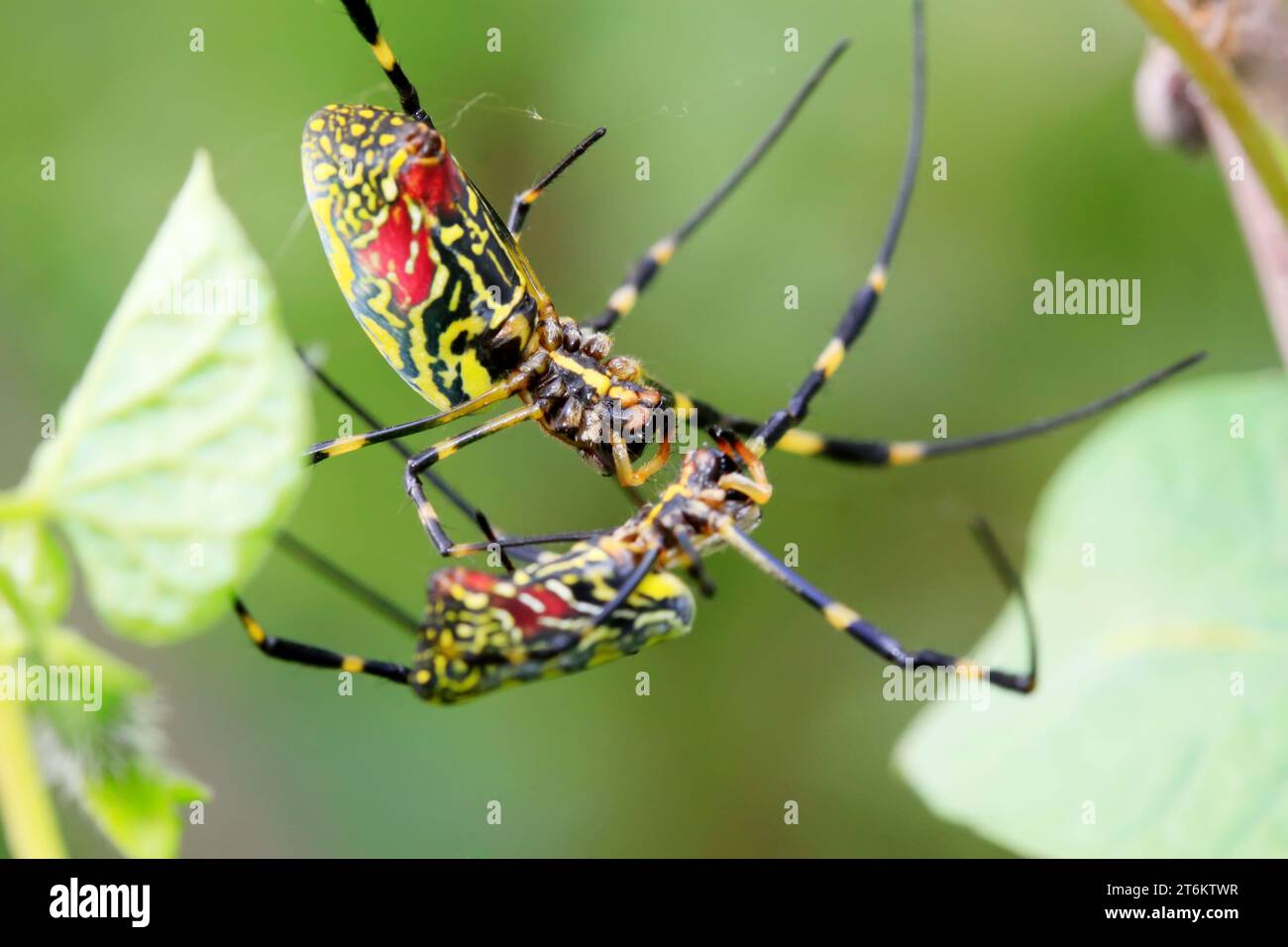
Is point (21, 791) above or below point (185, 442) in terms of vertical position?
below

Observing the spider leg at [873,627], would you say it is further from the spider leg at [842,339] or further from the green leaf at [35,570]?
the green leaf at [35,570]

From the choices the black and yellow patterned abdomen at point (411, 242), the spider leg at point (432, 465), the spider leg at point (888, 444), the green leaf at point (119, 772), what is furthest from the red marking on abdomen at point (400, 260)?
the green leaf at point (119, 772)

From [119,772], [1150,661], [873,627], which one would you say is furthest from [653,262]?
[119,772]

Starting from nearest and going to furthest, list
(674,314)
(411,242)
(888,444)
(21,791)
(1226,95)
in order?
(21,791) < (1226,95) < (411,242) < (888,444) < (674,314)

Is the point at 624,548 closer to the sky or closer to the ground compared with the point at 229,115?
closer to the ground

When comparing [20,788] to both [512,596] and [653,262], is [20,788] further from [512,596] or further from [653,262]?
[653,262]

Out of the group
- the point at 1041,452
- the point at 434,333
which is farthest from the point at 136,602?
the point at 1041,452

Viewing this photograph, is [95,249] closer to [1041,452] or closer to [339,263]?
[339,263]
